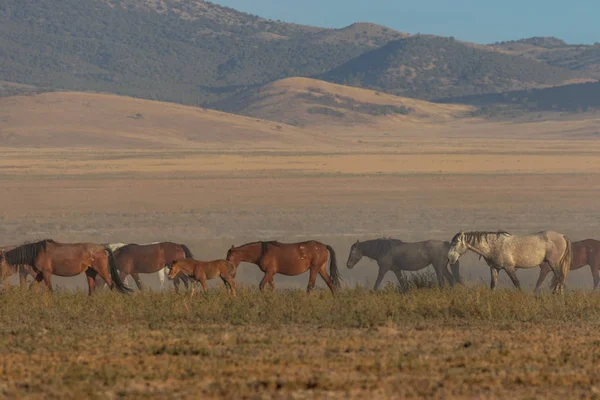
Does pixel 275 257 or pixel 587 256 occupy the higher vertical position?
pixel 275 257

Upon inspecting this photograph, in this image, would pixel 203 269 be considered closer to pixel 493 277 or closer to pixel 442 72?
pixel 493 277

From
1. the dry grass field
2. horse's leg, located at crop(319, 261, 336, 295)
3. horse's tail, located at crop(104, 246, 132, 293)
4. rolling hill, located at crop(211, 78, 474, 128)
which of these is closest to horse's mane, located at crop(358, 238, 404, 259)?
the dry grass field

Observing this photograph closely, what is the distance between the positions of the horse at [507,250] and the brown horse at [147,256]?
4221mm

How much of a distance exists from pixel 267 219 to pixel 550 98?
369 ft

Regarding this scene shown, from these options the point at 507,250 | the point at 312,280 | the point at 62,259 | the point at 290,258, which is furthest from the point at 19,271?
the point at 507,250

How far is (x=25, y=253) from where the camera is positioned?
15.8 metres

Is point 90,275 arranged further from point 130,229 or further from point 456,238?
point 130,229

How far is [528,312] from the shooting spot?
536 inches

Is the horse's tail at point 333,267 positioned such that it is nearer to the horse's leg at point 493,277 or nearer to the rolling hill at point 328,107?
the horse's leg at point 493,277

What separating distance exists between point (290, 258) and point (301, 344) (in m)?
4.97

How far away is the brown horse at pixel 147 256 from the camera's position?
17.6m

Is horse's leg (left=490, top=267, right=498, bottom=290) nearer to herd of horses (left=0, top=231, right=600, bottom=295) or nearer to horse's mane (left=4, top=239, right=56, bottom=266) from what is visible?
herd of horses (left=0, top=231, right=600, bottom=295)

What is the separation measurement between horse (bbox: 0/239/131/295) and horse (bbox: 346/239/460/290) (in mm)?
4753

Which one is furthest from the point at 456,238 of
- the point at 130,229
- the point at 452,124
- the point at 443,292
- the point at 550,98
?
the point at 550,98
